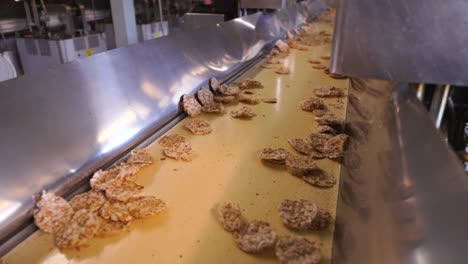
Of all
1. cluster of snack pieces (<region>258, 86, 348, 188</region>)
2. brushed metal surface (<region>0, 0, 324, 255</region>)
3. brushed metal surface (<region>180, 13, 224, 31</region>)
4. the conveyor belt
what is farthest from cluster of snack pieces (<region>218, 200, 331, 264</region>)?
brushed metal surface (<region>180, 13, 224, 31</region>)

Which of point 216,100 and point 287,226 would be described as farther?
point 216,100

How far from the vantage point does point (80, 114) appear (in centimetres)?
125

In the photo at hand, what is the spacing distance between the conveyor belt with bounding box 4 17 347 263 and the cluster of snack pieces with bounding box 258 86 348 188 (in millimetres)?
30

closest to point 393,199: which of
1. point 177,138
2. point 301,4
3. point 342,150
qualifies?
point 342,150

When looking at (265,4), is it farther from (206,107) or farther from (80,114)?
(80,114)

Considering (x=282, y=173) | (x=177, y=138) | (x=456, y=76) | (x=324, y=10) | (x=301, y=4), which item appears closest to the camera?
(x=456, y=76)

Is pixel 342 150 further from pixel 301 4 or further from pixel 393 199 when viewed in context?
pixel 301 4

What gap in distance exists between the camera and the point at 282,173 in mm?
1229

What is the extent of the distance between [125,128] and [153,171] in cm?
30

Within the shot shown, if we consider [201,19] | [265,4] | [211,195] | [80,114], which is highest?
[265,4]

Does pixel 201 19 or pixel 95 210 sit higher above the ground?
pixel 201 19

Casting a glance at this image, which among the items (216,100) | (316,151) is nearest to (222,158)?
(316,151)

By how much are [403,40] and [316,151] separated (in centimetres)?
90

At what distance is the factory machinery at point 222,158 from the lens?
53 centimetres
